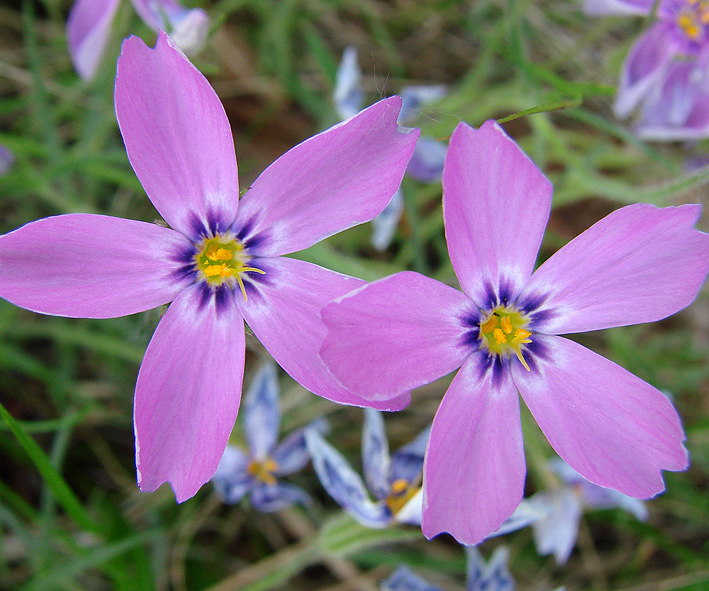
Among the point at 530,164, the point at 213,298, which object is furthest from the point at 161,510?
the point at 530,164

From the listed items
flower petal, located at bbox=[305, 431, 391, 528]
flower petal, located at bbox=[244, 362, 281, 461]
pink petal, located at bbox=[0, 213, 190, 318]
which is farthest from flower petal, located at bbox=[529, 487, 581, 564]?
pink petal, located at bbox=[0, 213, 190, 318]

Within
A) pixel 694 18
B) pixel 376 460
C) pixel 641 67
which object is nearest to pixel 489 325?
pixel 376 460

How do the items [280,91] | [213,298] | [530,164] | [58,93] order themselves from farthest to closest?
[280,91]
[58,93]
[213,298]
[530,164]

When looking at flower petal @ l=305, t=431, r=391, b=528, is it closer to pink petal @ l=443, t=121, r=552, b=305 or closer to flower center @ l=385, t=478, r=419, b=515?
flower center @ l=385, t=478, r=419, b=515

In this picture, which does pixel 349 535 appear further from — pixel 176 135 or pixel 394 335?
pixel 176 135

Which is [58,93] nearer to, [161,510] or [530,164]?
[161,510]

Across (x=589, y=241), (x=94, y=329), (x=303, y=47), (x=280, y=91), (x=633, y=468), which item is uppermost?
(x=303, y=47)

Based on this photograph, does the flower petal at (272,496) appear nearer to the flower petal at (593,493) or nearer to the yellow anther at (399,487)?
the yellow anther at (399,487)
